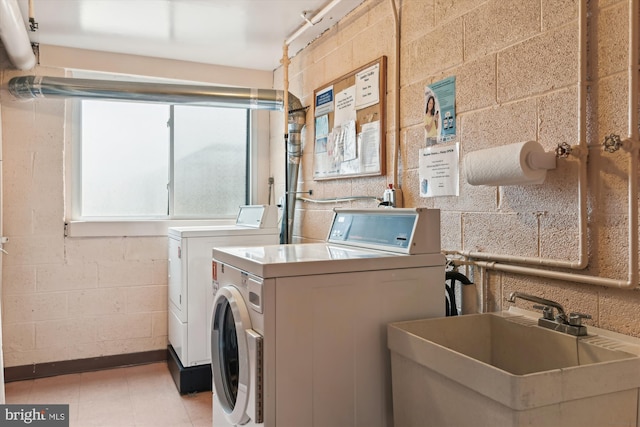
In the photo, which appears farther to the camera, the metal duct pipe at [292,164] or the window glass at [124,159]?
the window glass at [124,159]

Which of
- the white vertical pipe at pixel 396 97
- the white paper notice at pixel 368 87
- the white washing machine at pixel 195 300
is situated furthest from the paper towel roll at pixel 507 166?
the white washing machine at pixel 195 300

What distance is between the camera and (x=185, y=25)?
3.09 meters

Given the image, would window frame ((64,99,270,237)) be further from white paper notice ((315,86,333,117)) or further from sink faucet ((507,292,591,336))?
sink faucet ((507,292,591,336))

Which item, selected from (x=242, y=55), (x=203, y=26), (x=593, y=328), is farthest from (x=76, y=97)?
(x=593, y=328)

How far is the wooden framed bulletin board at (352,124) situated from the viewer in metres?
2.58

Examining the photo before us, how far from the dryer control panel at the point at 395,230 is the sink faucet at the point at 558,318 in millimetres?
377

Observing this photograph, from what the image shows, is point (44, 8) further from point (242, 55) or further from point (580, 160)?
point (580, 160)

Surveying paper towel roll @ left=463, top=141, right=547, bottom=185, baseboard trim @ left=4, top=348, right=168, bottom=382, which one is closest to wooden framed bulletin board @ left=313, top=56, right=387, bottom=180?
paper towel roll @ left=463, top=141, right=547, bottom=185

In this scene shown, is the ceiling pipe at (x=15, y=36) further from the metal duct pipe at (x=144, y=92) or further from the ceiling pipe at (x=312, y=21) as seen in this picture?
the ceiling pipe at (x=312, y=21)

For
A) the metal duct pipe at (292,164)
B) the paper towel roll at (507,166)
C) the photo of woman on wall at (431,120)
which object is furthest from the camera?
the metal duct pipe at (292,164)

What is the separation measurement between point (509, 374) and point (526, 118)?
3.21ft

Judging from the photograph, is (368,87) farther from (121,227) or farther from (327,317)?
(121,227)

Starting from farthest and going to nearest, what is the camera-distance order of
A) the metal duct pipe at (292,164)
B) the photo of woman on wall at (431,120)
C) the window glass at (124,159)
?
1. the window glass at (124,159)
2. the metal duct pipe at (292,164)
3. the photo of woman on wall at (431,120)

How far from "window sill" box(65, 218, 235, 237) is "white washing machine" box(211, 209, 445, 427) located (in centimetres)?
198
